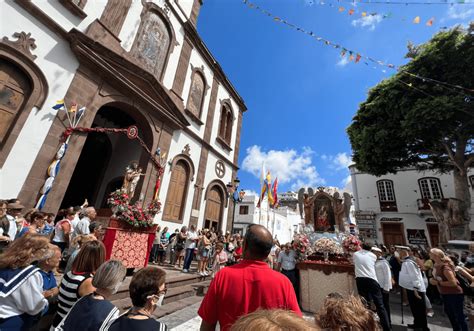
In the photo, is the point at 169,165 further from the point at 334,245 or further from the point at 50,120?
the point at 334,245

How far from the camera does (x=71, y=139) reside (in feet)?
23.7

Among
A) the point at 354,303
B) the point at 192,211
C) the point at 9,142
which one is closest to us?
the point at 354,303

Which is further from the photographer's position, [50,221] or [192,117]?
[192,117]

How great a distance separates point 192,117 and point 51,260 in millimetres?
11597

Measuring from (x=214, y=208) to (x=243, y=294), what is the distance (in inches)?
518

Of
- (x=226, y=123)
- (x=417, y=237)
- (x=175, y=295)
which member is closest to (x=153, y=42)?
(x=226, y=123)

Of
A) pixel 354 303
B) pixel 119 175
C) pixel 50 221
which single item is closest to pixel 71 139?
pixel 50 221

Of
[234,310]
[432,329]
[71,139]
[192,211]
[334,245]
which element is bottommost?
[432,329]

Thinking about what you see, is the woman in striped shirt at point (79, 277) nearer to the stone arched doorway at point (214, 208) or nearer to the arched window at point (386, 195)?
the stone arched doorway at point (214, 208)

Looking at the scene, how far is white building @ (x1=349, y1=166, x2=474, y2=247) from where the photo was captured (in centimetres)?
1839

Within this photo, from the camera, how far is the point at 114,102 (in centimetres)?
895

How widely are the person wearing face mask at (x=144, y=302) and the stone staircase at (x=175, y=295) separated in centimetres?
290

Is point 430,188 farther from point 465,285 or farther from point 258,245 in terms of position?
point 258,245

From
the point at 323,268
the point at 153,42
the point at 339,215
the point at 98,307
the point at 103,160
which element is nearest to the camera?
the point at 98,307
